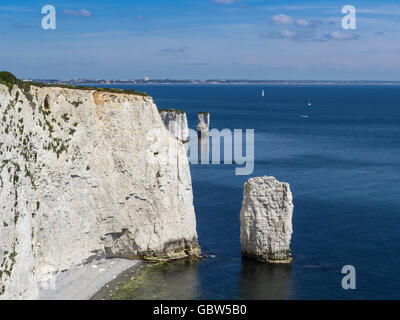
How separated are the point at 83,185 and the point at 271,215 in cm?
1791

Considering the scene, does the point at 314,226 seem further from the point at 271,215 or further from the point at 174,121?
the point at 174,121

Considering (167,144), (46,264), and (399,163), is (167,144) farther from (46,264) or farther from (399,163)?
(399,163)

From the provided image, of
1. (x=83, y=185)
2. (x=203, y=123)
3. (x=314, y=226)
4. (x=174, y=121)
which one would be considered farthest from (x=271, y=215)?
(x=203, y=123)

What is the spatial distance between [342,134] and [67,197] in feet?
371

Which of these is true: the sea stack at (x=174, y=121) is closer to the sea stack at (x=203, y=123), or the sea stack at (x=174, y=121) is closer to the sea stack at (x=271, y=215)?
the sea stack at (x=203, y=123)

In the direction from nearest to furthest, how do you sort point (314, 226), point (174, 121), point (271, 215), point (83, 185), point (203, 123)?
1. point (83, 185)
2. point (271, 215)
3. point (314, 226)
4. point (174, 121)
5. point (203, 123)

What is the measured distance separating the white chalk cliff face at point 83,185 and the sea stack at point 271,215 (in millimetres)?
A: 6557

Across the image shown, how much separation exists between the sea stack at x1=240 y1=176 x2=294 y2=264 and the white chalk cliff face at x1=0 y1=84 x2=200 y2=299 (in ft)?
21.5

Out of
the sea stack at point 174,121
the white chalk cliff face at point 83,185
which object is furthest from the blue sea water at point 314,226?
the sea stack at point 174,121

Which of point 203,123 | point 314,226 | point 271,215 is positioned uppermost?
point 203,123

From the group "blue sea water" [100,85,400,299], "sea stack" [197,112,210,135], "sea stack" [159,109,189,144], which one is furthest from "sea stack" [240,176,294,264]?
"sea stack" [197,112,210,135]

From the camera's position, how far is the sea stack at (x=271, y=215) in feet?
162

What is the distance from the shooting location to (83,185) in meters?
44.5

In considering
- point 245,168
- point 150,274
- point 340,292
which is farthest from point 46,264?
point 245,168
